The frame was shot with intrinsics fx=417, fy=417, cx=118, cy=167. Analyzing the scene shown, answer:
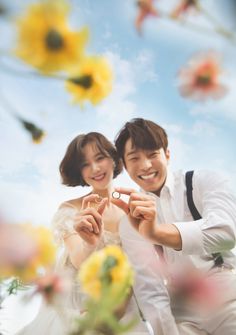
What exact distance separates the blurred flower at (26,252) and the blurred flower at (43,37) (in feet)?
0.29

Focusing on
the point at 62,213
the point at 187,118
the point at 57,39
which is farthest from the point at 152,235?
the point at 187,118

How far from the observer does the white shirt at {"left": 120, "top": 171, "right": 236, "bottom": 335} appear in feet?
2.41

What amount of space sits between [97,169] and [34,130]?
0.80 meters

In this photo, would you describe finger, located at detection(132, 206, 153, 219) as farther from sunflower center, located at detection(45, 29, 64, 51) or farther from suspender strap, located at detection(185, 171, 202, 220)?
suspender strap, located at detection(185, 171, 202, 220)

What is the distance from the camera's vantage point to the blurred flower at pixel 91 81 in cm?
25

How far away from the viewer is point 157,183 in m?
1.01

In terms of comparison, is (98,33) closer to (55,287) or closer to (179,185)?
(179,185)

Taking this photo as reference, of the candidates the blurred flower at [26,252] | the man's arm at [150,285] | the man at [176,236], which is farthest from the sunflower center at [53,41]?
the man's arm at [150,285]

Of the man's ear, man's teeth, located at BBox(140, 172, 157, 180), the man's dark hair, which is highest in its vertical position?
the man's dark hair

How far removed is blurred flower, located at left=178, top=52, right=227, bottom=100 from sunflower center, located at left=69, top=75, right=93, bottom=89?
0.13 metres

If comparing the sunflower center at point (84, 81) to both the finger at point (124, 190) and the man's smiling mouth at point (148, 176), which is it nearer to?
the finger at point (124, 190)

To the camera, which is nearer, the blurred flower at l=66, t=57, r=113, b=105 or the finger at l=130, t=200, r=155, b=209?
Result: the blurred flower at l=66, t=57, r=113, b=105

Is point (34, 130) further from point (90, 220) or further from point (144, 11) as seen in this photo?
point (90, 220)

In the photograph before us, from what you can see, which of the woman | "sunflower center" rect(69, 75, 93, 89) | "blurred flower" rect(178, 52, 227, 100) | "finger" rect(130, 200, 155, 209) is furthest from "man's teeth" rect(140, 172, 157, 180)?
"sunflower center" rect(69, 75, 93, 89)
